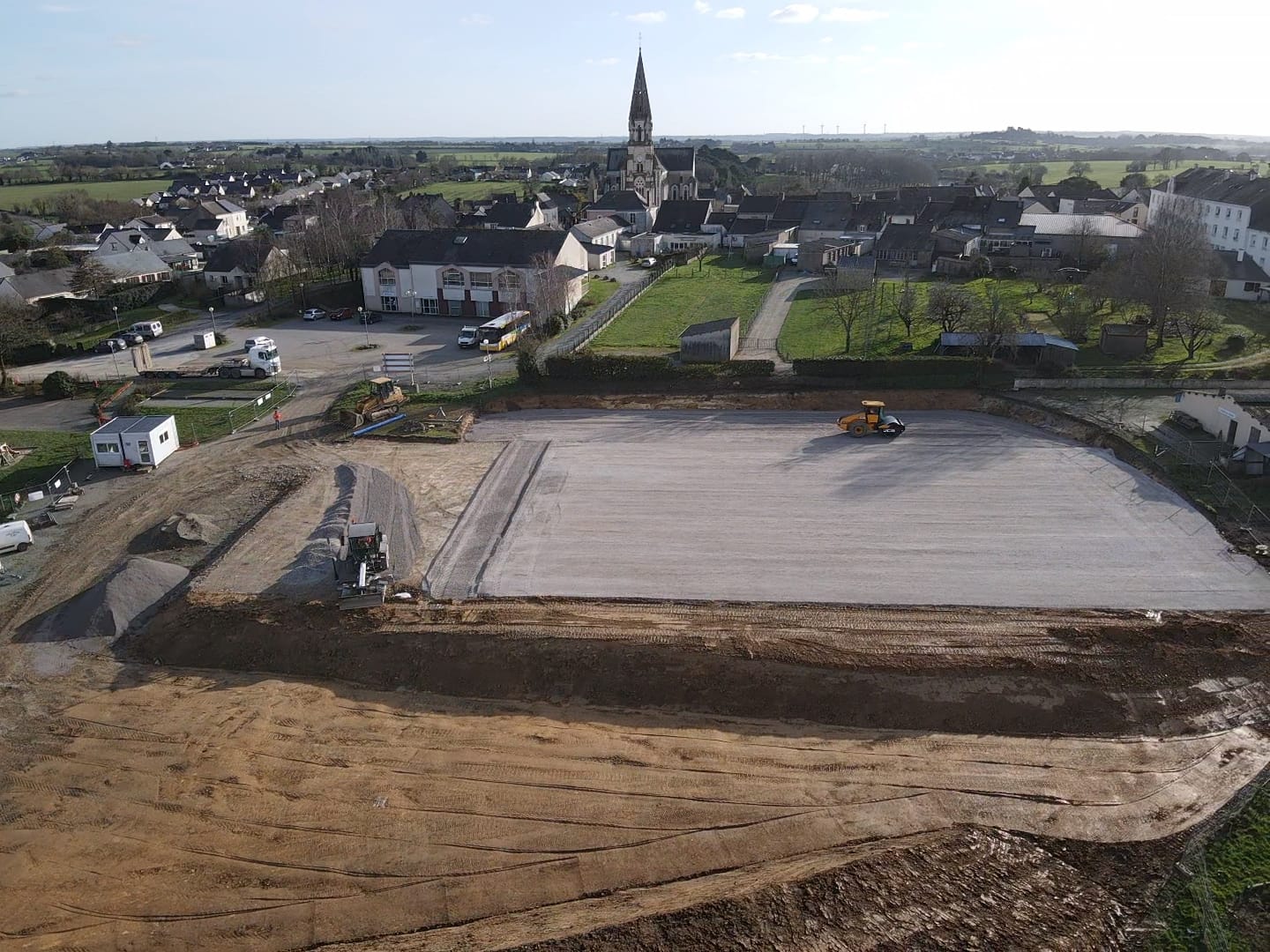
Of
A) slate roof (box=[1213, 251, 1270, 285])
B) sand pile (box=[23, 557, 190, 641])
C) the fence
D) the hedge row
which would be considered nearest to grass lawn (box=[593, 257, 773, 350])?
the fence

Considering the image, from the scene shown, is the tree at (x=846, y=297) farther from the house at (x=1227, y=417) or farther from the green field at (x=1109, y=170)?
the green field at (x=1109, y=170)

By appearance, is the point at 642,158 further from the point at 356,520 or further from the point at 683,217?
the point at 356,520

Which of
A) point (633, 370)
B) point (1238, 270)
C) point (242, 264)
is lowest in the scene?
point (633, 370)

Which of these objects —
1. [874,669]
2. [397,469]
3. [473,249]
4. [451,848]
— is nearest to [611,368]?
[397,469]

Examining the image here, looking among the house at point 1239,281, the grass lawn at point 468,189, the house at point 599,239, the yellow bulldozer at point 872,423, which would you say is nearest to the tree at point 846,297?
the yellow bulldozer at point 872,423

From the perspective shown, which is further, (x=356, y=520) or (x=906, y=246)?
(x=906, y=246)

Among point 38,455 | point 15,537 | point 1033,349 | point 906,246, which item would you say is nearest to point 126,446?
Answer: point 38,455

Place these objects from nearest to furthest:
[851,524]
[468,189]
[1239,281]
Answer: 1. [851,524]
2. [1239,281]
3. [468,189]
